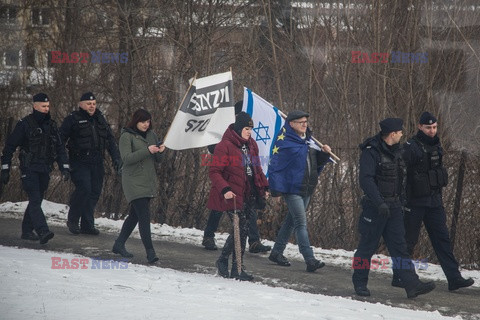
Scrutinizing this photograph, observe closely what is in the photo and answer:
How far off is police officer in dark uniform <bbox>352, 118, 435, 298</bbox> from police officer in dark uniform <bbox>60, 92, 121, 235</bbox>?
406cm

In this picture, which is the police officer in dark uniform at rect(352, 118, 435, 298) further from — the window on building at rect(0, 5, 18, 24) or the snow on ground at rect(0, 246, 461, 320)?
the window on building at rect(0, 5, 18, 24)

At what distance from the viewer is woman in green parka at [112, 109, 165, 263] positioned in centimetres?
1056

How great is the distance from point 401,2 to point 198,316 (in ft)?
28.4

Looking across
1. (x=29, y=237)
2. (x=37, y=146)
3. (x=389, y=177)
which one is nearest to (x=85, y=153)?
(x=37, y=146)

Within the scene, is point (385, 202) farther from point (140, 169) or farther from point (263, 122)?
point (263, 122)

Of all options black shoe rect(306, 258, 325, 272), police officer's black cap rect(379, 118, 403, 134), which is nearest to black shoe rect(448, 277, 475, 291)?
black shoe rect(306, 258, 325, 272)

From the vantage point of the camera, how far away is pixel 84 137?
12.4 meters

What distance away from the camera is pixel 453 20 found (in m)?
15.6

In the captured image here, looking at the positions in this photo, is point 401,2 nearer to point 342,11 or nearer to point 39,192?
point 342,11

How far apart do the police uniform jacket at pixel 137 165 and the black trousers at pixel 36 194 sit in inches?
56.2

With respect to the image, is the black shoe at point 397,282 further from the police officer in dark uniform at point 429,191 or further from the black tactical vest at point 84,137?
the black tactical vest at point 84,137

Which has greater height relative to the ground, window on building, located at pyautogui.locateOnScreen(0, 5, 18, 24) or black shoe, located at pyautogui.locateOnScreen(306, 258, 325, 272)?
window on building, located at pyautogui.locateOnScreen(0, 5, 18, 24)

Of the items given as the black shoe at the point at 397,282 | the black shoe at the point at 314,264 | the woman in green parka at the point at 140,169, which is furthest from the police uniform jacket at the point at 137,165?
the black shoe at the point at 397,282

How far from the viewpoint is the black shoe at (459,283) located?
32.1ft
